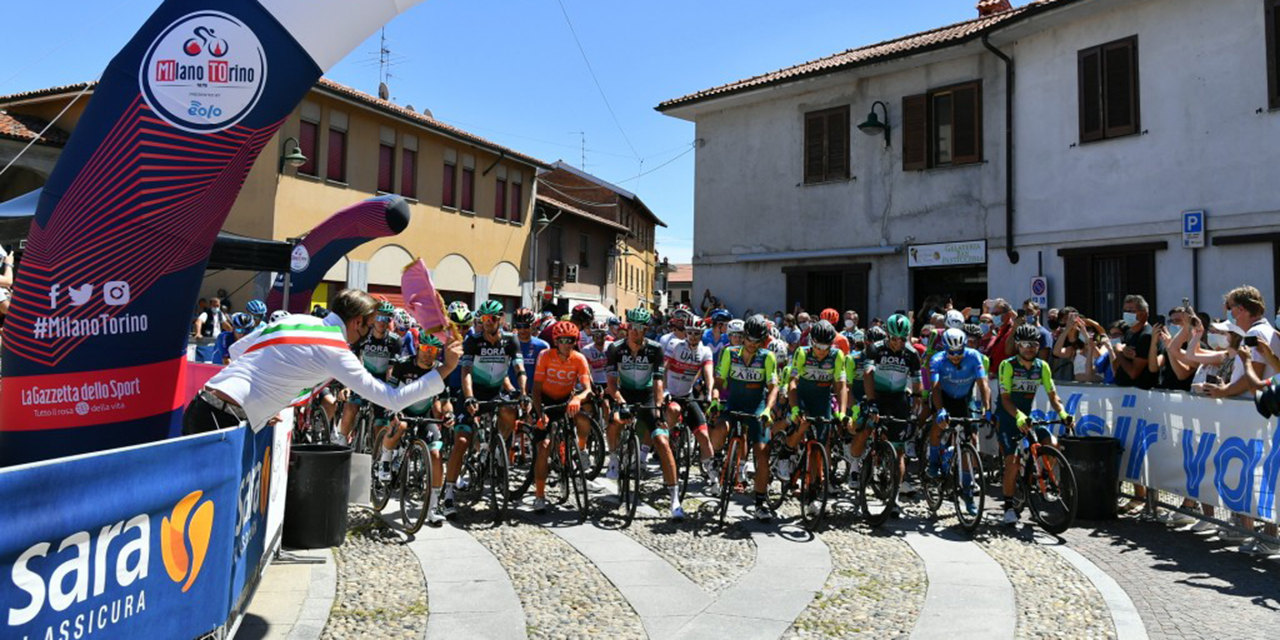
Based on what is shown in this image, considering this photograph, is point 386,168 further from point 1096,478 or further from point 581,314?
point 1096,478

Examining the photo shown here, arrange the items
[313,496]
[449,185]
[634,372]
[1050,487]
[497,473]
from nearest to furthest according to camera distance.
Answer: [313,496] → [1050,487] → [497,473] → [634,372] → [449,185]

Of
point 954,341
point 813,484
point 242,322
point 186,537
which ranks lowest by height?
point 813,484

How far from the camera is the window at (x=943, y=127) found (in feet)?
57.3

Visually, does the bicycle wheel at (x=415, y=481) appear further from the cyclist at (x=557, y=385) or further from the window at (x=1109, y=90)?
the window at (x=1109, y=90)

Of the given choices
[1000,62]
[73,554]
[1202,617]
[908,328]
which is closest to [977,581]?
[1202,617]

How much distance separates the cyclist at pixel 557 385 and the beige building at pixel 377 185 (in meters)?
11.3

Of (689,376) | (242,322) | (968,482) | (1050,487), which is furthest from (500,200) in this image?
(1050,487)

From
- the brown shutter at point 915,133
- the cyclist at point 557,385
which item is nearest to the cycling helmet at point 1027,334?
the cyclist at point 557,385

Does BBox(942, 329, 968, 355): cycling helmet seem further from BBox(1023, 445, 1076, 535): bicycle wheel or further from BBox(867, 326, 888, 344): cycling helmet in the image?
BBox(867, 326, 888, 344): cycling helmet

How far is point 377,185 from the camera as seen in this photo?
26891mm

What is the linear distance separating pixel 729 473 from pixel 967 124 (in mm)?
12368

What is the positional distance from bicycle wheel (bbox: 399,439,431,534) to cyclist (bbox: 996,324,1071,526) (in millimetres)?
5504

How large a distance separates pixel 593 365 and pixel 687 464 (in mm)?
2809

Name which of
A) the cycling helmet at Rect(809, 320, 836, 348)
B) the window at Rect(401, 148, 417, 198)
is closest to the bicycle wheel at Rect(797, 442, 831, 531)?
the cycling helmet at Rect(809, 320, 836, 348)
